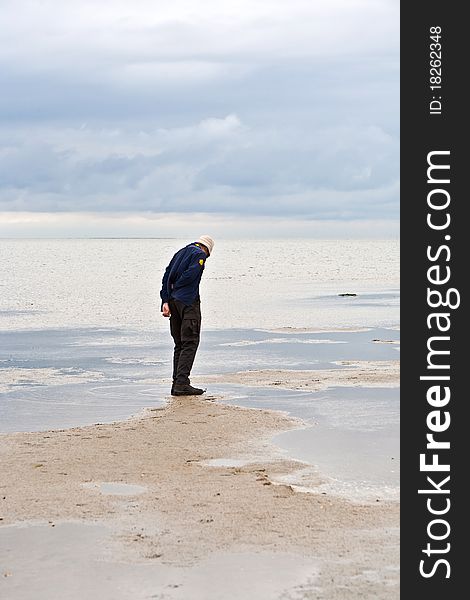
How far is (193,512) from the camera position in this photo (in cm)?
755

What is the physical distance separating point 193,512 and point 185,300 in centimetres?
640

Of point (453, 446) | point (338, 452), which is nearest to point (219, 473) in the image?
point (338, 452)

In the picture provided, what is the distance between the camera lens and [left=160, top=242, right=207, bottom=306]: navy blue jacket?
13672 mm

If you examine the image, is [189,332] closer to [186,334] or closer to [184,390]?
[186,334]

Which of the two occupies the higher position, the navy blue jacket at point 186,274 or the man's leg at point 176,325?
the navy blue jacket at point 186,274

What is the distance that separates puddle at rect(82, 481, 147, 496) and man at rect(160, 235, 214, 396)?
4.88 metres

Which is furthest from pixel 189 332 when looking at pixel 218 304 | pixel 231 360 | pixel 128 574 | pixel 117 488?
pixel 218 304

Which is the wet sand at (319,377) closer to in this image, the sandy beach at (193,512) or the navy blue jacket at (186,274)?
the navy blue jacket at (186,274)

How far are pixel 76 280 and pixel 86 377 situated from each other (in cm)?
3872

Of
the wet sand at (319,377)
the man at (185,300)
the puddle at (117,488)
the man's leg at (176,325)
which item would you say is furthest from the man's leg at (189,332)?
the puddle at (117,488)

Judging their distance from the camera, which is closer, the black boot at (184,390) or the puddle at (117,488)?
the puddle at (117,488)

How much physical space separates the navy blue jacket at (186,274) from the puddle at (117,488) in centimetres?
534

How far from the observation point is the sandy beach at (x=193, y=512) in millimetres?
6145

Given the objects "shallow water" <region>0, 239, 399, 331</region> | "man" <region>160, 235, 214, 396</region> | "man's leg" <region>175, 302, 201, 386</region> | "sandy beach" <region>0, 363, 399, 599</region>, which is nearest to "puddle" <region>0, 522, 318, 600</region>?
"sandy beach" <region>0, 363, 399, 599</region>
